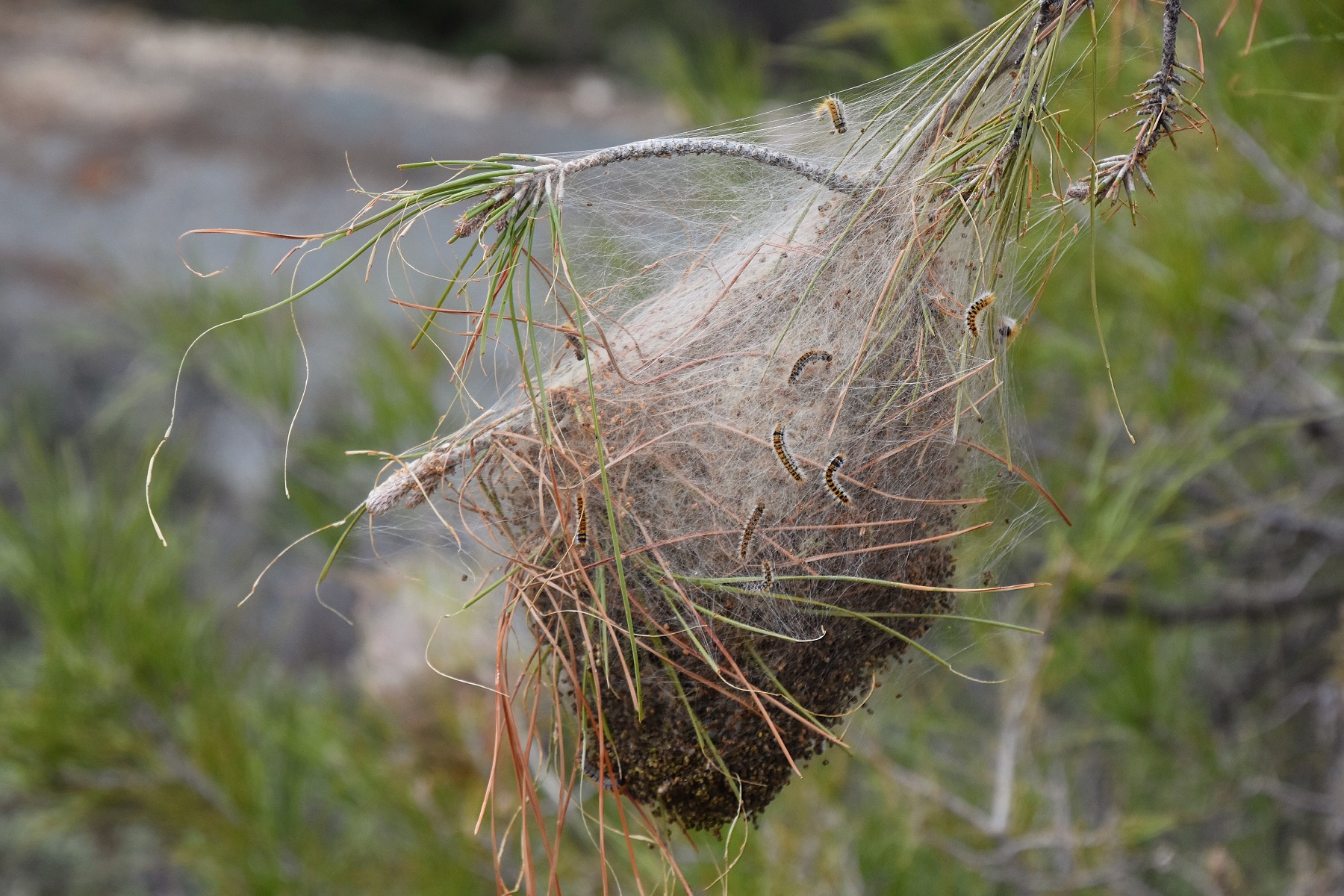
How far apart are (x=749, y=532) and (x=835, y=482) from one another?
0.23 ft

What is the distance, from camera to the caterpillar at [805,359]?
67 cm

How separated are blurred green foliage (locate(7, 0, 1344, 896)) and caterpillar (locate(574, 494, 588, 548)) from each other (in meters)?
0.85

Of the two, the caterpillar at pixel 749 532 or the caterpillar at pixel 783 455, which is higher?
the caterpillar at pixel 783 455

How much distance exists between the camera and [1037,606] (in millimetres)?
1683

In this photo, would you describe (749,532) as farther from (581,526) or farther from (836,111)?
(836,111)

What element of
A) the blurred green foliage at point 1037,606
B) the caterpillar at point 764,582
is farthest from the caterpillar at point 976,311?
the blurred green foliage at point 1037,606

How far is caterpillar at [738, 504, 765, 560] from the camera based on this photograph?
0.66 metres

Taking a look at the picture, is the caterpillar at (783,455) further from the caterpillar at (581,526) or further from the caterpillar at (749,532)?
the caterpillar at (581,526)

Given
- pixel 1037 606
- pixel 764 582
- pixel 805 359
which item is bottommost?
pixel 1037 606

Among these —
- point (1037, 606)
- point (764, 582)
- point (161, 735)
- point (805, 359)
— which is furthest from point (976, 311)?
point (161, 735)

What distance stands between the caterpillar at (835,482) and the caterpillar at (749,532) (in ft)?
0.16

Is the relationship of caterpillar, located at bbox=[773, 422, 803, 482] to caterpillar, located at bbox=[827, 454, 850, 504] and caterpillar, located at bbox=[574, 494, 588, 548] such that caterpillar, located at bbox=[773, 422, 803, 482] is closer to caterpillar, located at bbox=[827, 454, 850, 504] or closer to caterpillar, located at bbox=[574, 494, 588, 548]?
caterpillar, located at bbox=[827, 454, 850, 504]

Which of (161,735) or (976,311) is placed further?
(161,735)

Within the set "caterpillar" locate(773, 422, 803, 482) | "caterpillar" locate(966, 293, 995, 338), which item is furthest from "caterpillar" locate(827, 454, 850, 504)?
"caterpillar" locate(966, 293, 995, 338)
